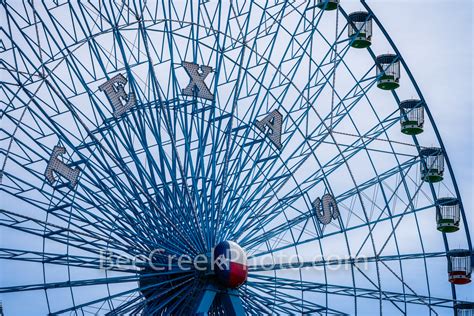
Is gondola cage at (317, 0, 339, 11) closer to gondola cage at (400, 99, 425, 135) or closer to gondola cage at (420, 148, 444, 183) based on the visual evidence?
gondola cage at (400, 99, 425, 135)

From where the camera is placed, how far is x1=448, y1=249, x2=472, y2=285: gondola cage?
119ft

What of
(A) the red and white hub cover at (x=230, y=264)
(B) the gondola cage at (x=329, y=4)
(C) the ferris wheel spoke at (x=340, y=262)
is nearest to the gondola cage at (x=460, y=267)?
(C) the ferris wheel spoke at (x=340, y=262)

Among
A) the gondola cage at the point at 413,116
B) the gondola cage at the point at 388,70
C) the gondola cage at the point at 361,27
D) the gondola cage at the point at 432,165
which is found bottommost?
the gondola cage at the point at 432,165

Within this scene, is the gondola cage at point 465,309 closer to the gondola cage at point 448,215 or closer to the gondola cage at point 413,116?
the gondola cage at point 448,215

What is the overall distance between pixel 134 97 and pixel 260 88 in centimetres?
400

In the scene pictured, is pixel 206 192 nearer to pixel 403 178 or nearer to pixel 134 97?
pixel 134 97

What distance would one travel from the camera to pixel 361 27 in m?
36.1

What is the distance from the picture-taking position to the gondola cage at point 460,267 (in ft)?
119

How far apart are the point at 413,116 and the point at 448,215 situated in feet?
9.96

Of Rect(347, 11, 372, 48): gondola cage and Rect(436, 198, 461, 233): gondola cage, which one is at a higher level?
Rect(347, 11, 372, 48): gondola cage

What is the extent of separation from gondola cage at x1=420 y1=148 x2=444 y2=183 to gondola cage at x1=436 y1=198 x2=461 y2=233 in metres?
0.70

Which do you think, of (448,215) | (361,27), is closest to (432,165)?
(448,215)

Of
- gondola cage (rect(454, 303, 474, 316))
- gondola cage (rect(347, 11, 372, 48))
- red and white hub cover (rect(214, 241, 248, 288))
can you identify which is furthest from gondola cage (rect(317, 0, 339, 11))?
gondola cage (rect(454, 303, 474, 316))

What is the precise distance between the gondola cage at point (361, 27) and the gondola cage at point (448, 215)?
507 centimetres
